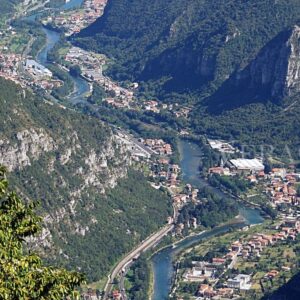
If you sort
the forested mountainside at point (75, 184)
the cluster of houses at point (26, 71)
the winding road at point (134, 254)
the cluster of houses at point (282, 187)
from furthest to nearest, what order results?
the cluster of houses at point (26, 71) < the cluster of houses at point (282, 187) < the forested mountainside at point (75, 184) < the winding road at point (134, 254)

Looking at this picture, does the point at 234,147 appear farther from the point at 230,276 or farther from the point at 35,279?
the point at 35,279

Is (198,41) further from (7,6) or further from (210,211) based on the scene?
(210,211)

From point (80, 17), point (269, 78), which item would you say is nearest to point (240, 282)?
point (269, 78)

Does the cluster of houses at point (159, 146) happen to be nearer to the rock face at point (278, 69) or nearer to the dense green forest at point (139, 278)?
the rock face at point (278, 69)

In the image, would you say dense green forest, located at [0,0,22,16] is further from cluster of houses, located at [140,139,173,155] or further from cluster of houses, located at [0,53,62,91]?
cluster of houses, located at [140,139,173,155]

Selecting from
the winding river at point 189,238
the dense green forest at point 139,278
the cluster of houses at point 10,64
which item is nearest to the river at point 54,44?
the winding river at point 189,238

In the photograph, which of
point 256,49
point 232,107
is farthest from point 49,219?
point 256,49

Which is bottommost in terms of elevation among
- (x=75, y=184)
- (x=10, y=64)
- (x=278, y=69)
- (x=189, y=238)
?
(x=189, y=238)
